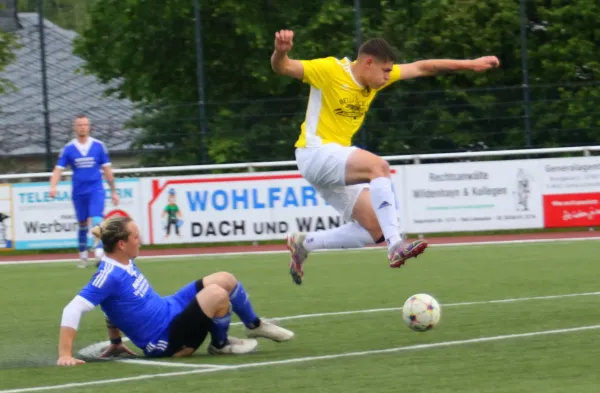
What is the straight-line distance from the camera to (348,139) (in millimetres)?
9891

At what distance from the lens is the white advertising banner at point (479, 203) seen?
20.5m

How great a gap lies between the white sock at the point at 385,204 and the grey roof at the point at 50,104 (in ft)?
45.5

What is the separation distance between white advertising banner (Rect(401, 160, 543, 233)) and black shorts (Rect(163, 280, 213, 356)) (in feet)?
42.3

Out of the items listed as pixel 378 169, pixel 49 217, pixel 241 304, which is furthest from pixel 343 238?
pixel 49 217

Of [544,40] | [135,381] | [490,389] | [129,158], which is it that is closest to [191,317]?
[135,381]

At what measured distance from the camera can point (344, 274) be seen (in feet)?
48.2

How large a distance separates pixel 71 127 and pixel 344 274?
10244 mm

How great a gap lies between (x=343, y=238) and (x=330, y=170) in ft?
2.40

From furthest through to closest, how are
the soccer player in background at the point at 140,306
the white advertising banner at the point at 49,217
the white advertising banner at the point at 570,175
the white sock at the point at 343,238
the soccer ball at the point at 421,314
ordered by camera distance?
the white advertising banner at the point at 49,217, the white advertising banner at the point at 570,175, the white sock at the point at 343,238, the soccer ball at the point at 421,314, the soccer player in background at the point at 140,306

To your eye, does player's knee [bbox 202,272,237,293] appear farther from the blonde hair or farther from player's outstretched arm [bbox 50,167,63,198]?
player's outstretched arm [bbox 50,167,63,198]

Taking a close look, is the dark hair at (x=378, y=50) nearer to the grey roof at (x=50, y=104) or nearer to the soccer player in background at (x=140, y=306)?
the soccer player in background at (x=140, y=306)

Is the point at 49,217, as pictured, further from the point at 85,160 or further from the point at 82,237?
the point at 85,160

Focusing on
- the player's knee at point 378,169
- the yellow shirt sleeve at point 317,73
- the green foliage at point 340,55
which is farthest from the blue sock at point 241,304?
the green foliage at point 340,55

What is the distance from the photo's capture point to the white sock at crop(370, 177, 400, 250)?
938 centimetres
